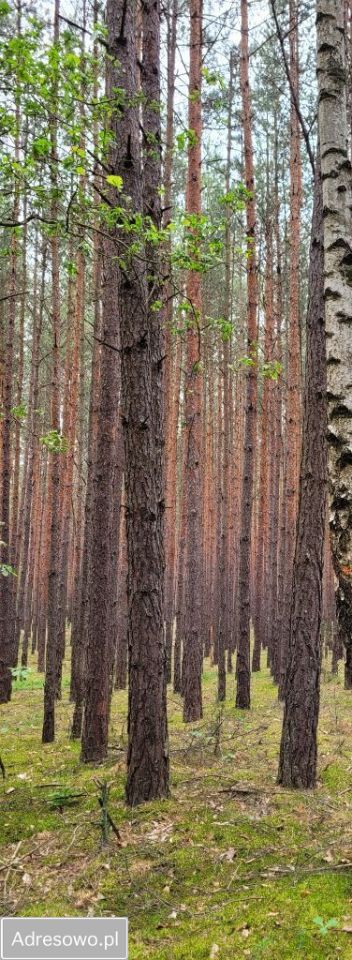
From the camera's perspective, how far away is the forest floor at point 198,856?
3.33m

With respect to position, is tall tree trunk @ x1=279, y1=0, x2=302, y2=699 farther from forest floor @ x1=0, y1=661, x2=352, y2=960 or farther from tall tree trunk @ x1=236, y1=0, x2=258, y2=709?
forest floor @ x1=0, y1=661, x2=352, y2=960

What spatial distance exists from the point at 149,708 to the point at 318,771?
2157mm

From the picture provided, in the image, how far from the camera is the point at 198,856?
4.23m

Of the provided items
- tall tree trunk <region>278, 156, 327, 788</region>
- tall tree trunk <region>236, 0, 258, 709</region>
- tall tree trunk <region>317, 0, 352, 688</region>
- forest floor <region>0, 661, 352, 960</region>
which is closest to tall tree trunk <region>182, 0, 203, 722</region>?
tall tree trunk <region>236, 0, 258, 709</region>

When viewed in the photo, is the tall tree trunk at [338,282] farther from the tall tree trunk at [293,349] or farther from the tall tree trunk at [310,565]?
the tall tree trunk at [293,349]

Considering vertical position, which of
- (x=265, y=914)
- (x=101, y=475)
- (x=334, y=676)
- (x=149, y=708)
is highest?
(x=101, y=475)

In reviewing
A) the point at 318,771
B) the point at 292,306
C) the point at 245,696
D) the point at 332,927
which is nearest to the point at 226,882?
the point at 332,927

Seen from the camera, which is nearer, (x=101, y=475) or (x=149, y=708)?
(x=149, y=708)

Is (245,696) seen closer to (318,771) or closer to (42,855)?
(318,771)

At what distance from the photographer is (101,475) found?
270 inches

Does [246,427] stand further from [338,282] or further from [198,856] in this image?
[338,282]
